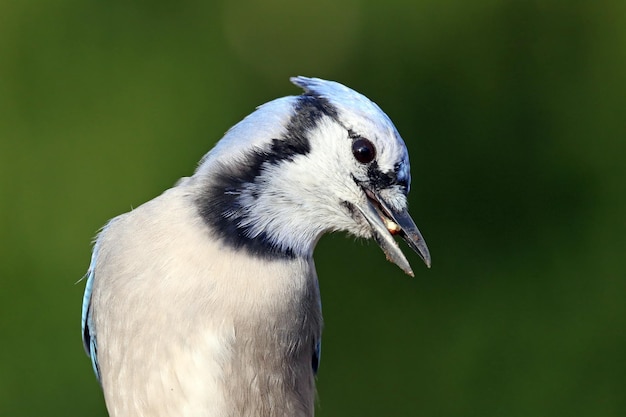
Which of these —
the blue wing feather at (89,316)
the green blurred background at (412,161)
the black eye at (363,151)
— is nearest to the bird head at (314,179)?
the black eye at (363,151)

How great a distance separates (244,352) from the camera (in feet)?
4.42

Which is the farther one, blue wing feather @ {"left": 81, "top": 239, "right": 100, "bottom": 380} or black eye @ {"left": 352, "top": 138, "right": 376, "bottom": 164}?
blue wing feather @ {"left": 81, "top": 239, "right": 100, "bottom": 380}

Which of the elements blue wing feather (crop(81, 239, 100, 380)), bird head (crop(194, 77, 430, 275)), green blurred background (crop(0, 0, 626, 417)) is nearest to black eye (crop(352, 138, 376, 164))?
bird head (crop(194, 77, 430, 275))

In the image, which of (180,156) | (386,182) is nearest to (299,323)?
(386,182)

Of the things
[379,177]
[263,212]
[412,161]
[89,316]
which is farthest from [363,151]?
[412,161]

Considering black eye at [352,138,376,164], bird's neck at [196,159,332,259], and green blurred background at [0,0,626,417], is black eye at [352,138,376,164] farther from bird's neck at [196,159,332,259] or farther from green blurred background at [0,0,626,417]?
green blurred background at [0,0,626,417]

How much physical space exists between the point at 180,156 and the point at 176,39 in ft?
1.05

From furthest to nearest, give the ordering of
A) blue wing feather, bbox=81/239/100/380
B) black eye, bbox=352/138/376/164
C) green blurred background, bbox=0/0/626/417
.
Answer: green blurred background, bbox=0/0/626/417 < blue wing feather, bbox=81/239/100/380 < black eye, bbox=352/138/376/164

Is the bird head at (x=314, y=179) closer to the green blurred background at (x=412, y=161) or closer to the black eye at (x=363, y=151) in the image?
the black eye at (x=363, y=151)

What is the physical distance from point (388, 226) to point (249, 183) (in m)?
0.20

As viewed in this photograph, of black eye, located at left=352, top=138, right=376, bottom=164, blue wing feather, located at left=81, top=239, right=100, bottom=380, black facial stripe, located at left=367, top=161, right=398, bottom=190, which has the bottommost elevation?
blue wing feather, located at left=81, top=239, right=100, bottom=380

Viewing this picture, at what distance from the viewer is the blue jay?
1.29 metres

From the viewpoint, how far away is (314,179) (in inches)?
50.6

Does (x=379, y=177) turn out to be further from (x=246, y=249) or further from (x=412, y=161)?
(x=412, y=161)
